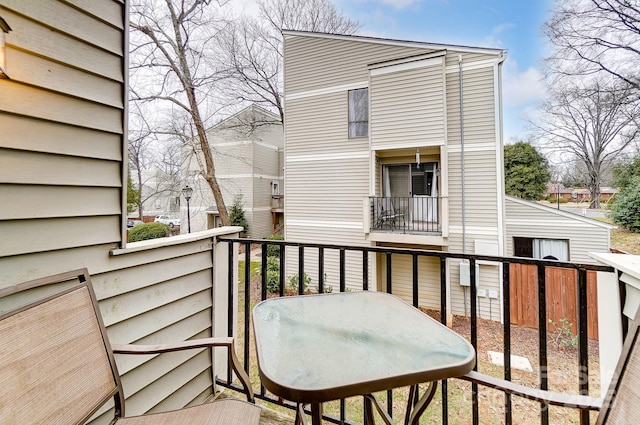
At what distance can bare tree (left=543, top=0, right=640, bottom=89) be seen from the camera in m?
7.34

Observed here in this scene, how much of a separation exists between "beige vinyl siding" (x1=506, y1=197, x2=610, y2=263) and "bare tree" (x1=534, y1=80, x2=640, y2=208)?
4045 mm

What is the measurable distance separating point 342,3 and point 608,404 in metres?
11.7

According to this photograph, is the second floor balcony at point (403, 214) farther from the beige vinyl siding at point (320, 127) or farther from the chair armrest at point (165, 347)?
the chair armrest at point (165, 347)

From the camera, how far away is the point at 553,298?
16.9ft

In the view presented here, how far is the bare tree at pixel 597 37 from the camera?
7.34 meters

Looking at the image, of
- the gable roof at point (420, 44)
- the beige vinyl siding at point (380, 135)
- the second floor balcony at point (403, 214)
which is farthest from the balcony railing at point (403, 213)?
the gable roof at point (420, 44)

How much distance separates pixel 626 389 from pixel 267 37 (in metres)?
12.5

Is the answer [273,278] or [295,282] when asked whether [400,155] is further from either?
[273,278]

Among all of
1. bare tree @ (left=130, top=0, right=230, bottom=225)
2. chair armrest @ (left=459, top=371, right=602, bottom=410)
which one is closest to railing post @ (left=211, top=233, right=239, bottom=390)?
chair armrest @ (left=459, top=371, right=602, bottom=410)

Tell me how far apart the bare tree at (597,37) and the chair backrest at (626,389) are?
10954 millimetres

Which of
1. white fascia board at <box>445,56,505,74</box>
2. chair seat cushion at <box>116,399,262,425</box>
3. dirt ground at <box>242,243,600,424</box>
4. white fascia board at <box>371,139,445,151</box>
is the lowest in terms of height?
dirt ground at <box>242,243,600,424</box>

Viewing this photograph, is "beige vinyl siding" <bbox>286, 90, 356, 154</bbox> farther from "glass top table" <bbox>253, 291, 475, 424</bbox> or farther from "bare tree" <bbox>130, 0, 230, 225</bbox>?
"glass top table" <bbox>253, 291, 475, 424</bbox>

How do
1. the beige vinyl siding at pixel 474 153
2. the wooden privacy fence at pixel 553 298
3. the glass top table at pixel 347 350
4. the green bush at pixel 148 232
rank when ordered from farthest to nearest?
the green bush at pixel 148 232 → the beige vinyl siding at pixel 474 153 → the wooden privacy fence at pixel 553 298 → the glass top table at pixel 347 350

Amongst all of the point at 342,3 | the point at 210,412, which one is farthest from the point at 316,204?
the point at 342,3
